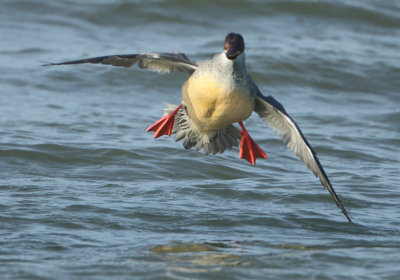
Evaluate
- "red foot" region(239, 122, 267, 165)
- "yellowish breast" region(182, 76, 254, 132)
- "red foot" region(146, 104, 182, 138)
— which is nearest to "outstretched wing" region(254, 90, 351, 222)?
"yellowish breast" region(182, 76, 254, 132)

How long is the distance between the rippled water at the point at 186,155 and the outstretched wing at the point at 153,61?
1309 mm

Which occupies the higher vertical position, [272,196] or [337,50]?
[337,50]

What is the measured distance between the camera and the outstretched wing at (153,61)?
6398 mm

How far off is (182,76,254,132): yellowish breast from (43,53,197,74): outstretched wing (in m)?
0.22

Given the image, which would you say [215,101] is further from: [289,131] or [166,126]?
[166,126]

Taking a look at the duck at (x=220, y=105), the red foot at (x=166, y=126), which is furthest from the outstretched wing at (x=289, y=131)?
the red foot at (x=166, y=126)

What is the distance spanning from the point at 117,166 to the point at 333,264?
11.5 ft

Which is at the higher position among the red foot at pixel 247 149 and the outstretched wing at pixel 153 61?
the outstretched wing at pixel 153 61

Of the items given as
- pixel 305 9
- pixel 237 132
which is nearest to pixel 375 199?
pixel 237 132

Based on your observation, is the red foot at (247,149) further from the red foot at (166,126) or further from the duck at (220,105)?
the red foot at (166,126)

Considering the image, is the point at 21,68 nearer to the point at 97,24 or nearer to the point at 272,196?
the point at 97,24

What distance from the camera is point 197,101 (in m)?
6.65

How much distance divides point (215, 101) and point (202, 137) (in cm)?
106

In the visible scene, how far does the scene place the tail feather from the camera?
7.50 meters
